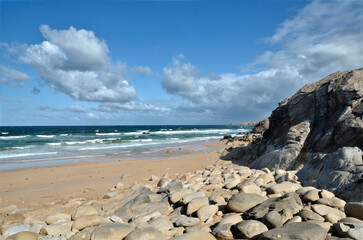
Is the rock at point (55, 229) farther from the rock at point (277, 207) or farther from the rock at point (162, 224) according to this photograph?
the rock at point (277, 207)

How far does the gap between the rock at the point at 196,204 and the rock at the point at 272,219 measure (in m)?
1.64

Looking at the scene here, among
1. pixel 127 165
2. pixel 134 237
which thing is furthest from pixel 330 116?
pixel 127 165

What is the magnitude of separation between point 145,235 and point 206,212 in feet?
4.75

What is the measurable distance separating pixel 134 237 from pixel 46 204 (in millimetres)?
4814

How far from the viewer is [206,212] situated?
16.5 feet

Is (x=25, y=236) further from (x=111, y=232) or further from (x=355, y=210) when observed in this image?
(x=355, y=210)

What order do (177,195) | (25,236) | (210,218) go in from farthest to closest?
(177,195) < (210,218) < (25,236)

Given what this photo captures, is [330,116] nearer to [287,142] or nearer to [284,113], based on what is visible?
[287,142]

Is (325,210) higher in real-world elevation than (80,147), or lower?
higher

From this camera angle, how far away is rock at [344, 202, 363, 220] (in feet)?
13.6

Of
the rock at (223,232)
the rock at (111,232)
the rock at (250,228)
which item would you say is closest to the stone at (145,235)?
the rock at (111,232)

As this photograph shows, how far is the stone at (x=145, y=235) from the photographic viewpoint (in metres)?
4.12

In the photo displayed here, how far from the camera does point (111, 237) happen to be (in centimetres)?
430

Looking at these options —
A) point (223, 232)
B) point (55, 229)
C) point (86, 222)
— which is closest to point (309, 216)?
point (223, 232)
